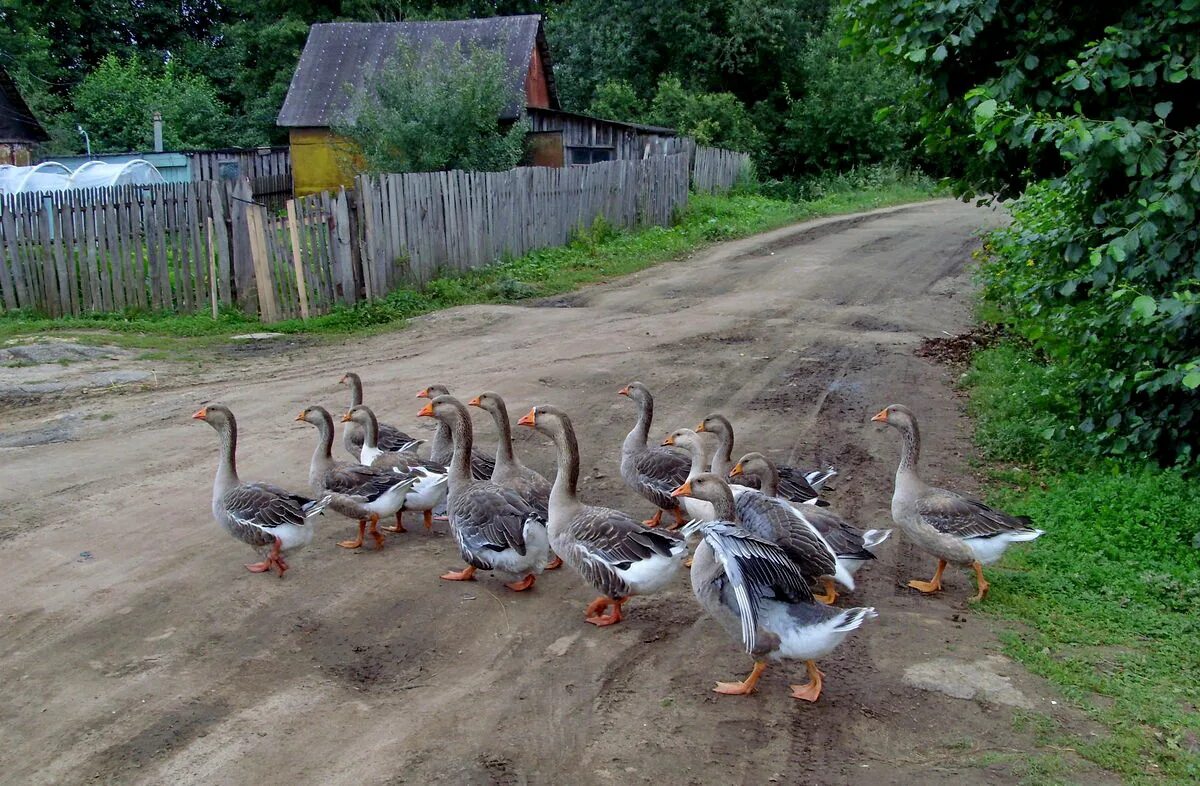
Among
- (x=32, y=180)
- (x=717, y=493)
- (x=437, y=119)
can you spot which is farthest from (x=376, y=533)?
(x=32, y=180)

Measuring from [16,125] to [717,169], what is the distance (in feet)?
77.6

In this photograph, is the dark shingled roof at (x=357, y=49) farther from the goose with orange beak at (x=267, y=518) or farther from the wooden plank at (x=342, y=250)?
the goose with orange beak at (x=267, y=518)

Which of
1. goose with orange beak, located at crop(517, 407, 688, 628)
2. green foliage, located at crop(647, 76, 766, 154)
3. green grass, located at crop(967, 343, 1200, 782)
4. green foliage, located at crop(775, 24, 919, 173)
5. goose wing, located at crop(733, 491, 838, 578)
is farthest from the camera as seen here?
green foliage, located at crop(775, 24, 919, 173)

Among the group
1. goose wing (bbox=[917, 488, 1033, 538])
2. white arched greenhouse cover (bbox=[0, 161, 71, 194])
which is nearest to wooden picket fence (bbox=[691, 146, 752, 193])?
white arched greenhouse cover (bbox=[0, 161, 71, 194])

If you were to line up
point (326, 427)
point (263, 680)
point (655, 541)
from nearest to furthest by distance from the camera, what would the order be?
1. point (263, 680)
2. point (655, 541)
3. point (326, 427)

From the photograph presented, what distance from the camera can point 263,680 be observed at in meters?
6.19

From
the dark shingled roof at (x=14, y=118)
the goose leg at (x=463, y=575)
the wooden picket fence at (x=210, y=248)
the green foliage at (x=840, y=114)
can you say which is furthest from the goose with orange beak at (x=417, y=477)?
the green foliage at (x=840, y=114)

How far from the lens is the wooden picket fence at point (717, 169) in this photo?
33.8m

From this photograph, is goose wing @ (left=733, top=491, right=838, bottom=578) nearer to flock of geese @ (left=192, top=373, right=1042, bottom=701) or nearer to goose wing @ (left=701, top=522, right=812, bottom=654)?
flock of geese @ (left=192, top=373, right=1042, bottom=701)

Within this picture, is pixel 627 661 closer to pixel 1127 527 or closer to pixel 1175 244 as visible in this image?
pixel 1127 527

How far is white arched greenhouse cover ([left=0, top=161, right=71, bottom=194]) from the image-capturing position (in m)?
22.4

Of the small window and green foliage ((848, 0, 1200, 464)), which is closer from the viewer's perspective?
green foliage ((848, 0, 1200, 464))

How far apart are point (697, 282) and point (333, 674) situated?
15685 mm

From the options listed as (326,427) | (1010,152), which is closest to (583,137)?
(1010,152)
